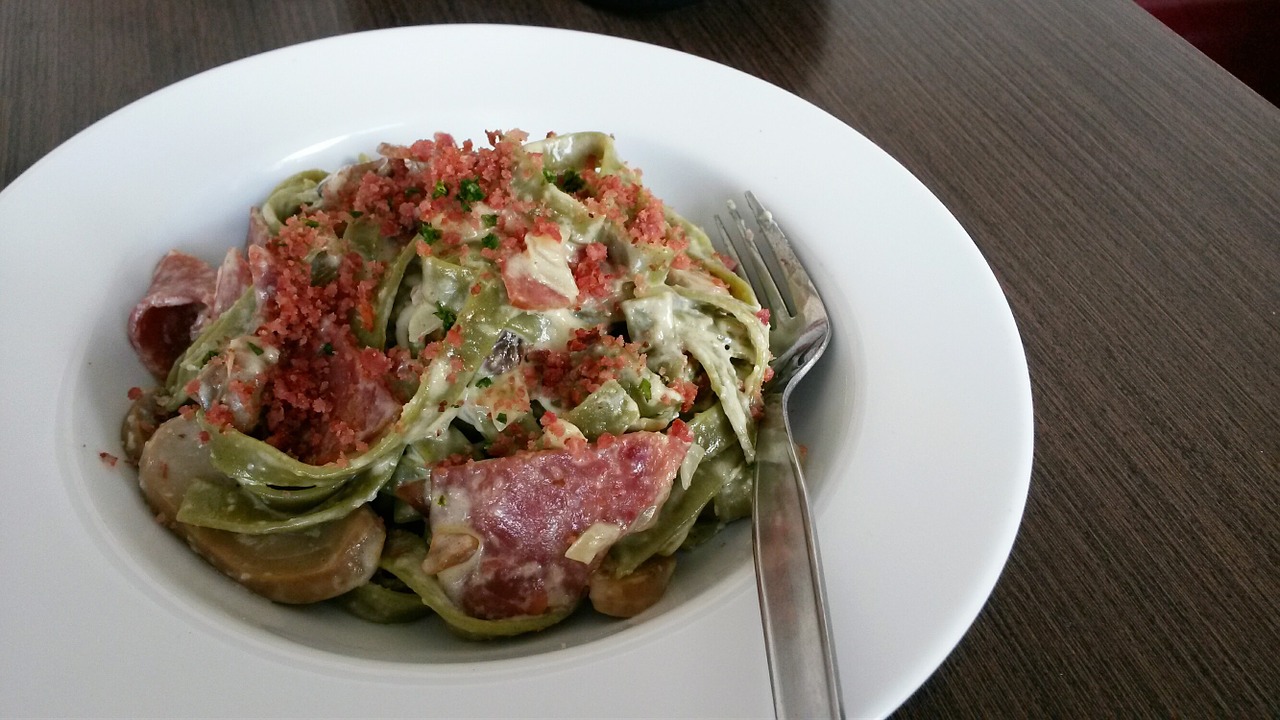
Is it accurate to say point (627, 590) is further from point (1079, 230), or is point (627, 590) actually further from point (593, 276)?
point (1079, 230)

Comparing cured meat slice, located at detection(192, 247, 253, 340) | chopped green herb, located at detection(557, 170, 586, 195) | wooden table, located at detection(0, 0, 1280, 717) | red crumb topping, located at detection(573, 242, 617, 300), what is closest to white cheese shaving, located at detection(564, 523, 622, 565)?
red crumb topping, located at detection(573, 242, 617, 300)

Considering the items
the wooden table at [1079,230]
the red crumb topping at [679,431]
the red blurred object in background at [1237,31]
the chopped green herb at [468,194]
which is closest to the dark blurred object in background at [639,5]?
the wooden table at [1079,230]

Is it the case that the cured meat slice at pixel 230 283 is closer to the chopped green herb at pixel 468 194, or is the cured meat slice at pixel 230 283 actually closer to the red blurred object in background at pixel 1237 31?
the chopped green herb at pixel 468 194

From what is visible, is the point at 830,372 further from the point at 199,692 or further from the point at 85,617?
the point at 85,617

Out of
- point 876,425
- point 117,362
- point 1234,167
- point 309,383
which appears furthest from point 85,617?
point 1234,167

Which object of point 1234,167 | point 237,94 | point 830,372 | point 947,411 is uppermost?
point 1234,167

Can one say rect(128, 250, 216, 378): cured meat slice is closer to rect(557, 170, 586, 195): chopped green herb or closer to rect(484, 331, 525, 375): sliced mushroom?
rect(484, 331, 525, 375): sliced mushroom

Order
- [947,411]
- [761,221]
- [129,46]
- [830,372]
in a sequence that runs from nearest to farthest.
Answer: [947,411]
[830,372]
[761,221]
[129,46]
